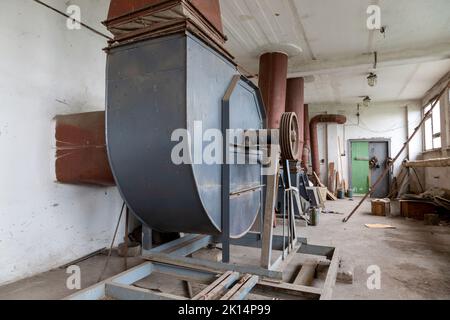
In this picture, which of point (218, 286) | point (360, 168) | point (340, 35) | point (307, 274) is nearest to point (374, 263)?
point (307, 274)

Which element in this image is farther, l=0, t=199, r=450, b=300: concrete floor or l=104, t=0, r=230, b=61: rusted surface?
l=0, t=199, r=450, b=300: concrete floor

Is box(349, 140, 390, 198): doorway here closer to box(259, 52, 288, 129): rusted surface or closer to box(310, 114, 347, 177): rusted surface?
box(310, 114, 347, 177): rusted surface

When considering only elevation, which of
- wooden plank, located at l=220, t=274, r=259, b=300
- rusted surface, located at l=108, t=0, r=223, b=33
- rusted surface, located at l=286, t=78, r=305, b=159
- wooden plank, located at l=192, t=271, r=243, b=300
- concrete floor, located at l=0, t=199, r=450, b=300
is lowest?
concrete floor, located at l=0, t=199, r=450, b=300

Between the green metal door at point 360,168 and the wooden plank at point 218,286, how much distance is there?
8.79 m

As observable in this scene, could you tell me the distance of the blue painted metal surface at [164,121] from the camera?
1844 millimetres

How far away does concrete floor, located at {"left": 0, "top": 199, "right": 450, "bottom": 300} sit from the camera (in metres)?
2.30

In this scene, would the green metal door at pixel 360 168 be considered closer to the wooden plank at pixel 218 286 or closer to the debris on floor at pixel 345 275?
the debris on floor at pixel 345 275

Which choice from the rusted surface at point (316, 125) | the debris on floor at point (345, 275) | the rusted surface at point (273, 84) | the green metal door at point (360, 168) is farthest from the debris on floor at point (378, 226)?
the green metal door at point (360, 168)

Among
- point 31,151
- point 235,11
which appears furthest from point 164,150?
point 235,11

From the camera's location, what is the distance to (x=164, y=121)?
1861 mm

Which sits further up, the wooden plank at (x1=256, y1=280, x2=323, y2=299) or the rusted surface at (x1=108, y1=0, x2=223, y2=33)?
the rusted surface at (x1=108, y1=0, x2=223, y2=33)

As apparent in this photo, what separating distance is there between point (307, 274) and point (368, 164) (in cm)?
804

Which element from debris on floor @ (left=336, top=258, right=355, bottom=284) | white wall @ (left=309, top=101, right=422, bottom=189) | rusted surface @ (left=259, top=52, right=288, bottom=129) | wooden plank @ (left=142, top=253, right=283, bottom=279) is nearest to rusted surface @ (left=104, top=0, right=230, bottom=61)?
wooden plank @ (left=142, top=253, right=283, bottom=279)

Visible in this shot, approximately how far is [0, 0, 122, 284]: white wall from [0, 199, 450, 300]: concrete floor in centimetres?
24
